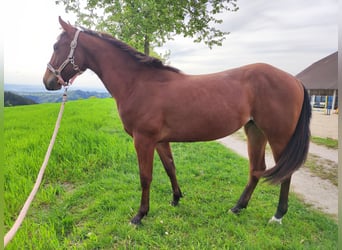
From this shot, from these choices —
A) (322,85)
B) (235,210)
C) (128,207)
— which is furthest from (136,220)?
(322,85)

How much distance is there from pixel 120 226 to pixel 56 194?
4.19 feet

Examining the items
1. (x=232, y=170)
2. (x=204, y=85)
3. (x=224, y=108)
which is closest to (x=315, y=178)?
(x=232, y=170)

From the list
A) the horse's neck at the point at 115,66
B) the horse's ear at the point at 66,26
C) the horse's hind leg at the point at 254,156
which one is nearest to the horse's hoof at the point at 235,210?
the horse's hind leg at the point at 254,156

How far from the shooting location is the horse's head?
2152 millimetres

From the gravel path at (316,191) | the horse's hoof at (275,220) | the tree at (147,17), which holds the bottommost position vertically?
the gravel path at (316,191)

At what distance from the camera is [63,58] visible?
7.12 feet

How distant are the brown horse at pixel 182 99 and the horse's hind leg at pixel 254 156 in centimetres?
28

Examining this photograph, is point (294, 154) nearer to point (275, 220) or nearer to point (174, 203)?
point (275, 220)

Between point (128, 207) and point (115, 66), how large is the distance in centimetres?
163

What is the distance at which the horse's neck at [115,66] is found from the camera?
7.46 feet

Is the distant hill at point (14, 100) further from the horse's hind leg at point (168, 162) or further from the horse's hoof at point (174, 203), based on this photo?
the horse's hoof at point (174, 203)

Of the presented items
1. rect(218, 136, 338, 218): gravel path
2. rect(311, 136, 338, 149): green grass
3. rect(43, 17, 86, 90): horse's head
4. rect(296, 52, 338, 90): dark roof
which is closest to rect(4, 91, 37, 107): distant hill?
rect(43, 17, 86, 90): horse's head

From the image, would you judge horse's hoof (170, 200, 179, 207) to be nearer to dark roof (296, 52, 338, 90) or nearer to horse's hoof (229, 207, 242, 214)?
horse's hoof (229, 207, 242, 214)

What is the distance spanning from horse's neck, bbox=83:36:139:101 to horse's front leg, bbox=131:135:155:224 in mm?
521
